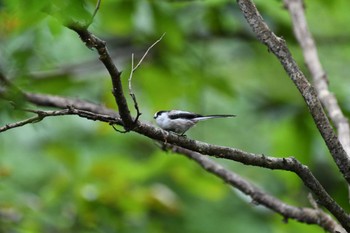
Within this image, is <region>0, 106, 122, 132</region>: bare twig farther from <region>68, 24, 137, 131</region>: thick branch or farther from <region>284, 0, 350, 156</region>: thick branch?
<region>284, 0, 350, 156</region>: thick branch

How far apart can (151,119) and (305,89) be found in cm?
Answer: 321

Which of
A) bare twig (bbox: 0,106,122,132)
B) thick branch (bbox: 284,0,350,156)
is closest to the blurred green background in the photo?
thick branch (bbox: 284,0,350,156)

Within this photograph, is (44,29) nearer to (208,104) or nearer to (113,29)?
(113,29)

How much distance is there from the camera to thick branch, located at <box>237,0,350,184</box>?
270 centimetres

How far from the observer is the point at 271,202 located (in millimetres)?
3900

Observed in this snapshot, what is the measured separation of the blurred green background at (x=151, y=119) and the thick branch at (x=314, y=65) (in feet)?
1.62

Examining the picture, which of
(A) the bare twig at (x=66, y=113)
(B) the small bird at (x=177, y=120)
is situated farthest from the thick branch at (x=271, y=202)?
(A) the bare twig at (x=66, y=113)

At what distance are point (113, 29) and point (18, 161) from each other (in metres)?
1.65

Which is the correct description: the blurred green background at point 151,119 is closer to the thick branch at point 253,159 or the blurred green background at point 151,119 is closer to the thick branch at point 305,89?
the thick branch at point 253,159

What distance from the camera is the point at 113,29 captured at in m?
6.07

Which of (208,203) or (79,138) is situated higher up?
(79,138)

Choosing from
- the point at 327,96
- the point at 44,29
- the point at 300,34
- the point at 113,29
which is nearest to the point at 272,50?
the point at 327,96

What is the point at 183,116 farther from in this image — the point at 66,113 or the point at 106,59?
the point at 106,59

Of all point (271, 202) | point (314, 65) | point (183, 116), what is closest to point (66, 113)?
point (183, 116)
